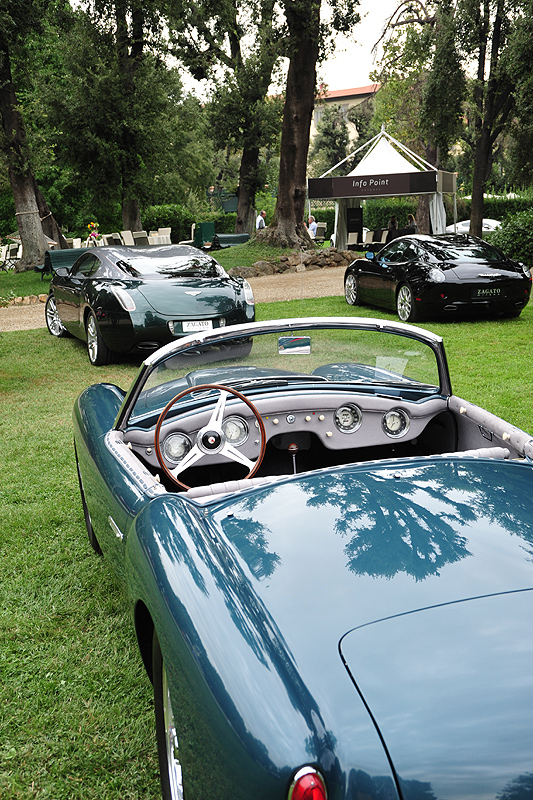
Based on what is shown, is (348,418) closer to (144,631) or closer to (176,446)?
(176,446)

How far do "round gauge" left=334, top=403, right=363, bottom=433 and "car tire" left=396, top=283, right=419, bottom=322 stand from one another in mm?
8244

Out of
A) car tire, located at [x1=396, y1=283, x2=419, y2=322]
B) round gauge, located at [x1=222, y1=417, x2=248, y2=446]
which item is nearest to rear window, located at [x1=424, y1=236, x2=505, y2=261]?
car tire, located at [x1=396, y1=283, x2=419, y2=322]

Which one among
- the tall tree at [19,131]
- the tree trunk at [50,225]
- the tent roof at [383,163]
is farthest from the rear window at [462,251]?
the tree trunk at [50,225]

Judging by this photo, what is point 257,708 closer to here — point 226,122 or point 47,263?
point 47,263

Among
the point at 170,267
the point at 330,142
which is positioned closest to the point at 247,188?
the point at 170,267

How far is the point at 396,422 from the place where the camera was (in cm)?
339

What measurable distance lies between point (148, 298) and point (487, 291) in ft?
18.1

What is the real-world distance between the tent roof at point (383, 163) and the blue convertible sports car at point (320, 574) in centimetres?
1720

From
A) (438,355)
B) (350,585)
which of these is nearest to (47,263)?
(438,355)

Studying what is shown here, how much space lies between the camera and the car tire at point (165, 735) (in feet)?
6.58

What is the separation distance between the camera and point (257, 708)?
1497 millimetres

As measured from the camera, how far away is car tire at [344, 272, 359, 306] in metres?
13.6

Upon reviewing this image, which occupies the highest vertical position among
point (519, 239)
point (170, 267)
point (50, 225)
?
point (50, 225)

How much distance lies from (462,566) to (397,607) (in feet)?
0.88
